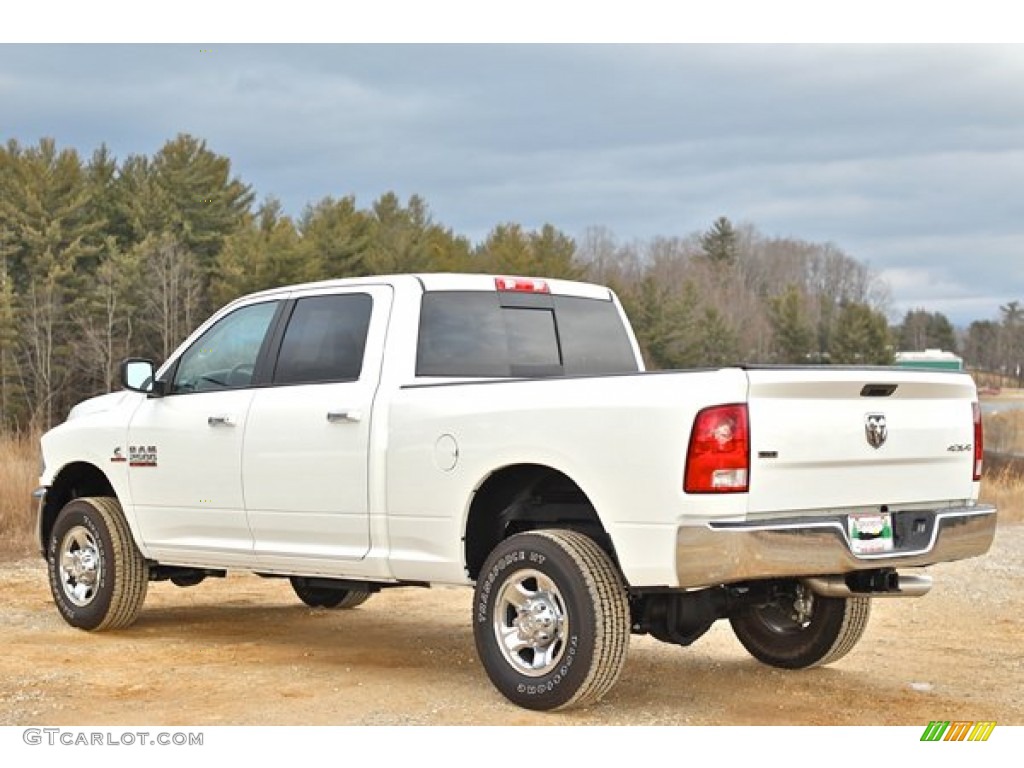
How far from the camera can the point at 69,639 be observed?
9.46 meters

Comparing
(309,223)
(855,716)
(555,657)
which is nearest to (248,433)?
(555,657)

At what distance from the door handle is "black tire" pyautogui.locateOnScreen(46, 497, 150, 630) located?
89.5 inches

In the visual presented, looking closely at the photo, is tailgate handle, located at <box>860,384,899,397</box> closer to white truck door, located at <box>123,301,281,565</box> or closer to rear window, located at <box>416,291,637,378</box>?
rear window, located at <box>416,291,637,378</box>

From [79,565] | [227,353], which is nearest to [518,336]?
[227,353]

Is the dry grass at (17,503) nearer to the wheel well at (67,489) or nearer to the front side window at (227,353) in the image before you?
the wheel well at (67,489)

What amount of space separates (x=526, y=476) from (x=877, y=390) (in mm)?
1705

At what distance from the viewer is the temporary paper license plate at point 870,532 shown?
6.81m

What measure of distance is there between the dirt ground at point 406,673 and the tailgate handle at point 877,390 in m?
1.50

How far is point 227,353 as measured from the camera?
9.13 meters

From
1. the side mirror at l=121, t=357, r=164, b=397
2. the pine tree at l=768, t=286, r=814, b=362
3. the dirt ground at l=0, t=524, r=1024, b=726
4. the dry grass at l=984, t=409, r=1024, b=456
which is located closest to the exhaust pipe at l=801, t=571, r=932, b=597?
the dirt ground at l=0, t=524, r=1024, b=726

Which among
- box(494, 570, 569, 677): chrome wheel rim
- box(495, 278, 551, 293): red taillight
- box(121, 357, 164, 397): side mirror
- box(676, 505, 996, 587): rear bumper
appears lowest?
box(494, 570, 569, 677): chrome wheel rim

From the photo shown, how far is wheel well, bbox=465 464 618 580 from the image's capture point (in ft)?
23.9

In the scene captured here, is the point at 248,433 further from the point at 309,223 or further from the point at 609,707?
the point at 309,223
